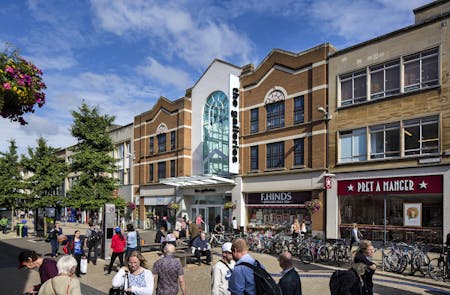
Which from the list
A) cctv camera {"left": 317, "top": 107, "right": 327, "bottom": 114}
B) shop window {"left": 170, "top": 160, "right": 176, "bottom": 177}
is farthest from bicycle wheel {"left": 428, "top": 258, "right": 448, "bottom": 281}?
shop window {"left": 170, "top": 160, "right": 176, "bottom": 177}

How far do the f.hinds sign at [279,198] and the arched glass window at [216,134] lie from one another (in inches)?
180

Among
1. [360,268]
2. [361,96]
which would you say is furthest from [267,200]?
[360,268]

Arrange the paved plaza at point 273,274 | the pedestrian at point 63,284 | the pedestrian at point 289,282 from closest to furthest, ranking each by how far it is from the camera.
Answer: the pedestrian at point 63,284 → the pedestrian at point 289,282 → the paved plaza at point 273,274

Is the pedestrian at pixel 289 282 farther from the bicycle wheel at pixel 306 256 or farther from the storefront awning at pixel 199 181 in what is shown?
the storefront awning at pixel 199 181

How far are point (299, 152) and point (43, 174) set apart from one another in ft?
66.0

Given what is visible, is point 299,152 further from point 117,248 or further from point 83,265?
point 83,265

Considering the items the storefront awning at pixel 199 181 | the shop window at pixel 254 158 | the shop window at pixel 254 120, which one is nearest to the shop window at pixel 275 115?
the shop window at pixel 254 120

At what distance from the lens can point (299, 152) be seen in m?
24.7

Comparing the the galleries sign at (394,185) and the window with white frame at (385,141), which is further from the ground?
the window with white frame at (385,141)

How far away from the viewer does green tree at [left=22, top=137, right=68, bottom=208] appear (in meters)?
29.8

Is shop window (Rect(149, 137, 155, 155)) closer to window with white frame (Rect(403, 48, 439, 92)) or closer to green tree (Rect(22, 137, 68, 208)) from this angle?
green tree (Rect(22, 137, 68, 208))

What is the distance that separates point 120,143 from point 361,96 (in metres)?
30.5

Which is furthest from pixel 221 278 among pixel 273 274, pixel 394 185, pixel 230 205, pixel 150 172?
pixel 150 172

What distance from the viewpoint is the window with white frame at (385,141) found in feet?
65.0
